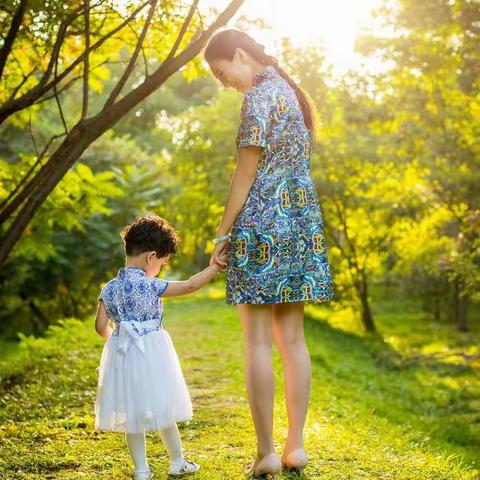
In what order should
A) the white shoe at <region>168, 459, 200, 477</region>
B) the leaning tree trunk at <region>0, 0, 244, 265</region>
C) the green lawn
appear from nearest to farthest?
the white shoe at <region>168, 459, 200, 477</region>, the green lawn, the leaning tree trunk at <region>0, 0, 244, 265</region>

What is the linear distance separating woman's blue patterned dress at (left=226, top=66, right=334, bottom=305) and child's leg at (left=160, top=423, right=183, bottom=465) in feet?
2.22

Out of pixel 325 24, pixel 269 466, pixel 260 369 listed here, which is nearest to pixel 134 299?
pixel 260 369

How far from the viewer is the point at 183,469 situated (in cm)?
379

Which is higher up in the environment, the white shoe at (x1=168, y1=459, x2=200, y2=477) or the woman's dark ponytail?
the woman's dark ponytail

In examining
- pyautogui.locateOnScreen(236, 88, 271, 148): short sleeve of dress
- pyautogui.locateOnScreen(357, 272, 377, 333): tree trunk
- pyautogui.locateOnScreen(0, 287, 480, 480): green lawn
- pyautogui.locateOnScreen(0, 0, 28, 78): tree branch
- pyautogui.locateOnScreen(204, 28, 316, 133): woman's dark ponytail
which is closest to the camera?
pyautogui.locateOnScreen(236, 88, 271, 148): short sleeve of dress

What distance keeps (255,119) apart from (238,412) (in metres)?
2.72

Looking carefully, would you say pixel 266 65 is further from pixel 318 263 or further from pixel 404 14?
pixel 404 14

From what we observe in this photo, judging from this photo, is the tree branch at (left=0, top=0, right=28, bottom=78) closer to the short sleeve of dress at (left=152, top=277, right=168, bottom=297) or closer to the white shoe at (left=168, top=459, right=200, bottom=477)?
the short sleeve of dress at (left=152, top=277, right=168, bottom=297)

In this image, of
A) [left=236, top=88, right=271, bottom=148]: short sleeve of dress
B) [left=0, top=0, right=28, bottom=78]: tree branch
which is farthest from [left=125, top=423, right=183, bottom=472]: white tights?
[left=0, top=0, right=28, bottom=78]: tree branch

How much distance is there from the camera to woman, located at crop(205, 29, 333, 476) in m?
3.56

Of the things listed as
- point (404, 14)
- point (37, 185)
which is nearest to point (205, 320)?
point (404, 14)

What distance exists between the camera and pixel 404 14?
35.4 ft

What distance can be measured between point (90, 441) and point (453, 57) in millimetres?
8894

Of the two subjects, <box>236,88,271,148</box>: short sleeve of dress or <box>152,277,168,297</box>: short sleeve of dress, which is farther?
<box>152,277,168,297</box>: short sleeve of dress
